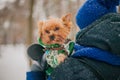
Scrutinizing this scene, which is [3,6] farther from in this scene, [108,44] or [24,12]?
[108,44]

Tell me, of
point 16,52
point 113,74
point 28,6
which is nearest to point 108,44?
point 113,74

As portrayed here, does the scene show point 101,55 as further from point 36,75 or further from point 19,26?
point 19,26

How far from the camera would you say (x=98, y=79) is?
0.59 meters

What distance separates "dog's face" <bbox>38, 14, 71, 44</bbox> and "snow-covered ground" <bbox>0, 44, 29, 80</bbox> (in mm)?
2884

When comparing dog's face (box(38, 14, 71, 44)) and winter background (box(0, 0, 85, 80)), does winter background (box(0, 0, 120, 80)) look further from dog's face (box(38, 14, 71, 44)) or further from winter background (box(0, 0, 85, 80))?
dog's face (box(38, 14, 71, 44))

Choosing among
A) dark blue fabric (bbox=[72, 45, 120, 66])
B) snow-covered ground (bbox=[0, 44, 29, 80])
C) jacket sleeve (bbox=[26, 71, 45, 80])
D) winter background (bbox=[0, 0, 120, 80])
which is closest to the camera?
dark blue fabric (bbox=[72, 45, 120, 66])

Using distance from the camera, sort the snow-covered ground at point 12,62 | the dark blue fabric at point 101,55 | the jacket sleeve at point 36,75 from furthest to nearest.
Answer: the snow-covered ground at point 12,62 → the jacket sleeve at point 36,75 → the dark blue fabric at point 101,55

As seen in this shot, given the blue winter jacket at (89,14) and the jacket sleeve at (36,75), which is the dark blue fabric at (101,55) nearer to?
the blue winter jacket at (89,14)

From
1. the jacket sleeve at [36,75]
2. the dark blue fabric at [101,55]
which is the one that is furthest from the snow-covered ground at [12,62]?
the dark blue fabric at [101,55]

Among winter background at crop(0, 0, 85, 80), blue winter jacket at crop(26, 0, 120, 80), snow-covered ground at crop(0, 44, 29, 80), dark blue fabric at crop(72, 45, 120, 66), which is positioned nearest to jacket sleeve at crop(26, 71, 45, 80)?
blue winter jacket at crop(26, 0, 120, 80)

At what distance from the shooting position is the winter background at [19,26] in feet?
10.0

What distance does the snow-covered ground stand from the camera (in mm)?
3582

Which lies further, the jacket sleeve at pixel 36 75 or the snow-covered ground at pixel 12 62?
the snow-covered ground at pixel 12 62

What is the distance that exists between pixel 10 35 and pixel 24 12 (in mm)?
301
